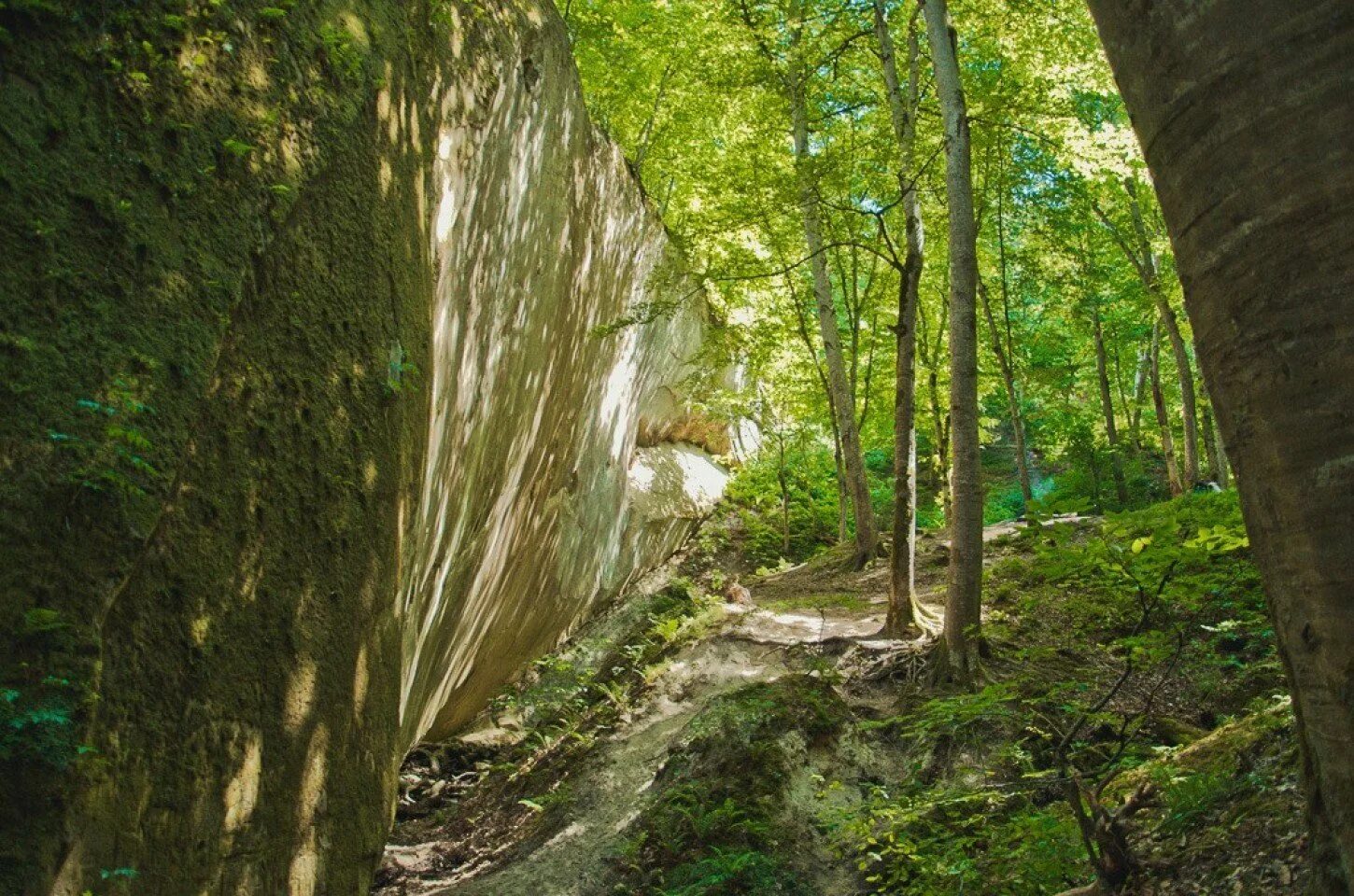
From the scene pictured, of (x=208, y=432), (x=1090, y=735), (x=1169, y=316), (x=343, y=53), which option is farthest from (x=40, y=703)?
(x=1169, y=316)

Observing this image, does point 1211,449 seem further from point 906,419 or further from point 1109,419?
point 906,419

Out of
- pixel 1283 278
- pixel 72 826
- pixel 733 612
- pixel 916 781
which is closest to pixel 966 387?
pixel 916 781

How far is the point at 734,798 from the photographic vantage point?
6473 mm

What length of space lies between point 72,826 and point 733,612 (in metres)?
9.51

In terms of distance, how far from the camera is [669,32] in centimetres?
1398

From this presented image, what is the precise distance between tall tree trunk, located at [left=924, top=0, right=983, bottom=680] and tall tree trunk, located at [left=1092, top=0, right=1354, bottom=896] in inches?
218

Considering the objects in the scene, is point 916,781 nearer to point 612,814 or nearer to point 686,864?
point 686,864

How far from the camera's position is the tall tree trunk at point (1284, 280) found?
64.5 inches

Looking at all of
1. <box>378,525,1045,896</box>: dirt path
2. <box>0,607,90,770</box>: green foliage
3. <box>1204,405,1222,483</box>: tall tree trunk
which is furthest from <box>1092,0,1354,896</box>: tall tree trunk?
<box>1204,405,1222,483</box>: tall tree trunk

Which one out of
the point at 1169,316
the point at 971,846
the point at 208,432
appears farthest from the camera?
the point at 1169,316

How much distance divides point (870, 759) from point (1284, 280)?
5.92 meters

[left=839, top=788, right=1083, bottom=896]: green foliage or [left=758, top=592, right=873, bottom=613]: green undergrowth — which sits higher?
[left=758, top=592, right=873, bottom=613]: green undergrowth

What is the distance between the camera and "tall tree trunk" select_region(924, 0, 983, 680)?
7.35 metres

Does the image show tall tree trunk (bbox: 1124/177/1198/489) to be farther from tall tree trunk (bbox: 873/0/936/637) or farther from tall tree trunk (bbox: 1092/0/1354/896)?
tall tree trunk (bbox: 1092/0/1354/896)
